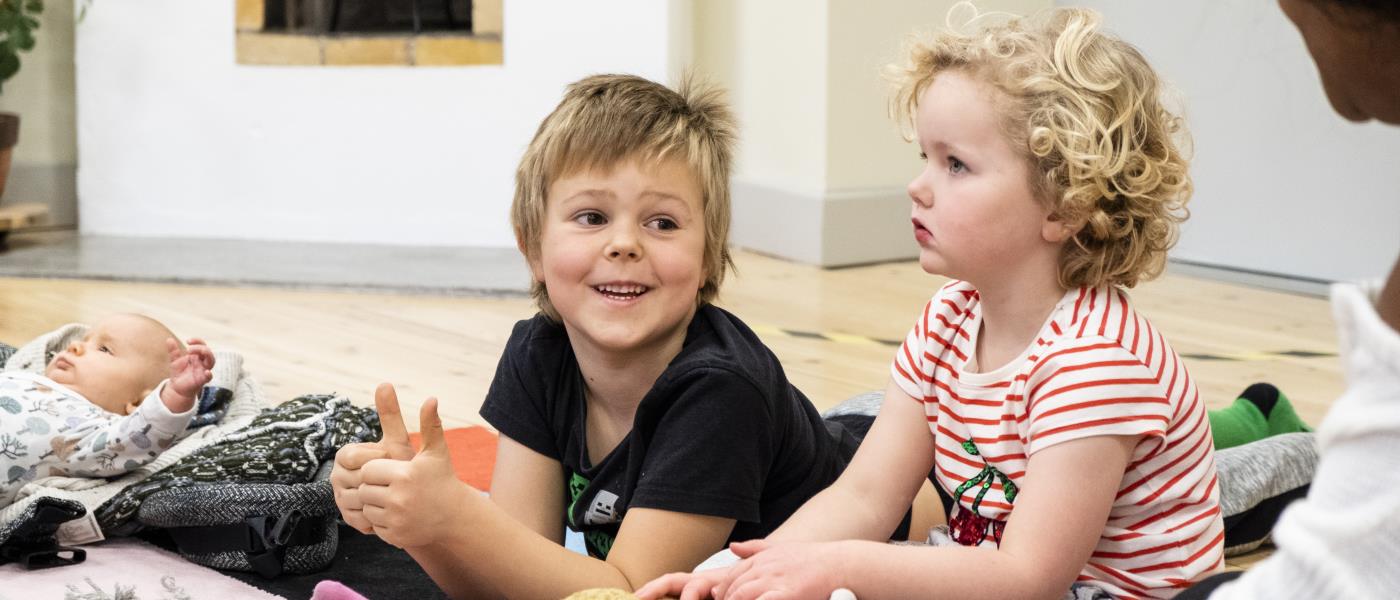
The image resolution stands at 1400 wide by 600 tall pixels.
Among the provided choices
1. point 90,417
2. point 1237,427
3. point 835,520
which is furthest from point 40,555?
point 1237,427

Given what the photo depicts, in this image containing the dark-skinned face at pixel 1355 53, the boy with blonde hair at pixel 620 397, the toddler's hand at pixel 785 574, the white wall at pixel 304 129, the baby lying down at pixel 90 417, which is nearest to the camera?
the dark-skinned face at pixel 1355 53

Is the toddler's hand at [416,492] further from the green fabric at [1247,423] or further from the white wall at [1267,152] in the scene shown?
the white wall at [1267,152]

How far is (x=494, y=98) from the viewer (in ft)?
11.4

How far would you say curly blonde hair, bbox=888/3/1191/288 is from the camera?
108 centimetres

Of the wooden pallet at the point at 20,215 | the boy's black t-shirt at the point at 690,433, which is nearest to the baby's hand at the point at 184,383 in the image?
the boy's black t-shirt at the point at 690,433

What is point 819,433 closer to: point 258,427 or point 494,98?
point 258,427

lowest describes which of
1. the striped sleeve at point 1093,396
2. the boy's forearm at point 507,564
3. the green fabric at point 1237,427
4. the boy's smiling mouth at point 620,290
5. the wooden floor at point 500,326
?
the wooden floor at point 500,326

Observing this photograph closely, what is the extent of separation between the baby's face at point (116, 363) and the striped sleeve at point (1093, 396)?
1.11 metres

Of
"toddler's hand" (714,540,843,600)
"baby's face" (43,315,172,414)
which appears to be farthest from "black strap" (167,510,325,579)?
"toddler's hand" (714,540,843,600)

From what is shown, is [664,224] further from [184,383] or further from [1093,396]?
[184,383]

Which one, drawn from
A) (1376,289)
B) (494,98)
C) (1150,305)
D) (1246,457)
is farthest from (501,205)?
(1376,289)

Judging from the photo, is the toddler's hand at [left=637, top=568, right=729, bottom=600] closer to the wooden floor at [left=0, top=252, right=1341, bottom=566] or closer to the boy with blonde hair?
the boy with blonde hair

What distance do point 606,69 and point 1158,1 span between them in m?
1.27

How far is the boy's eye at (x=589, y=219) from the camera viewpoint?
1.29 metres
